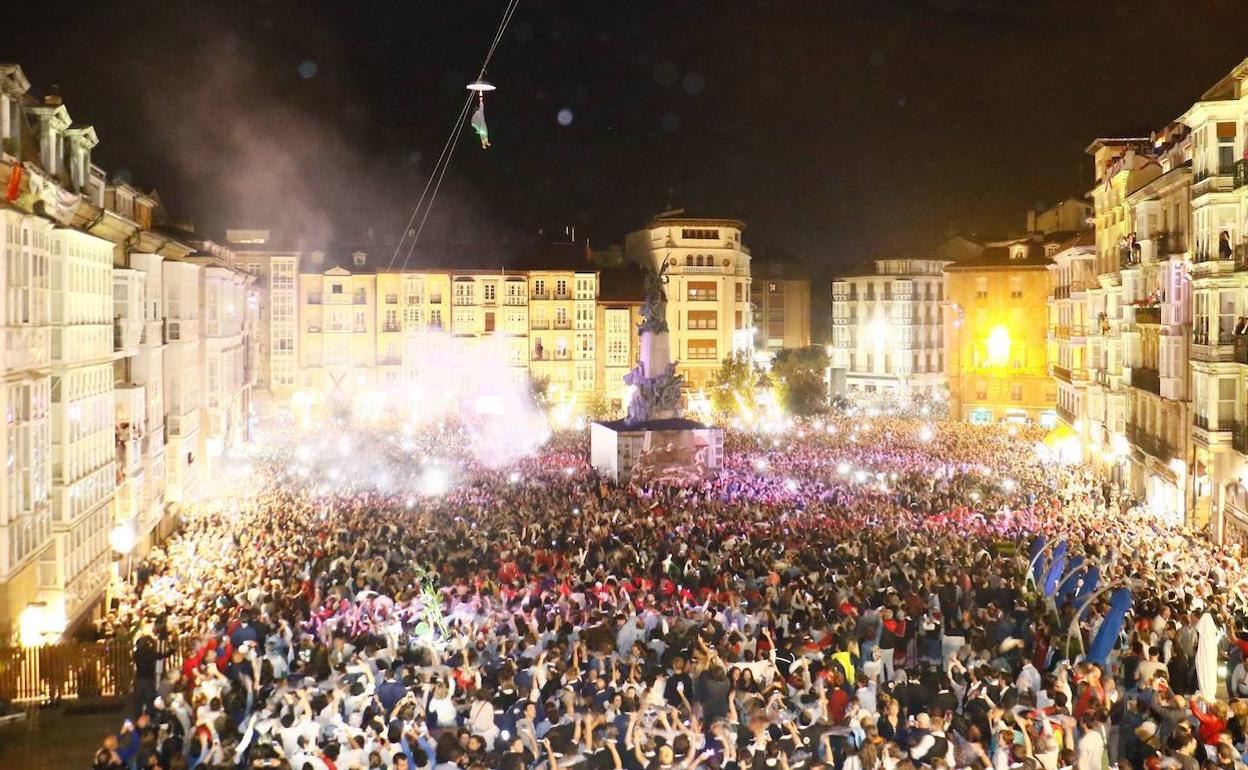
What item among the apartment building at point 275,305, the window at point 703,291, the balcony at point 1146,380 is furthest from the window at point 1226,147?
the apartment building at point 275,305

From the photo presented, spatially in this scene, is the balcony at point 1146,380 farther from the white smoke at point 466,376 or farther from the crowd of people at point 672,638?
the white smoke at point 466,376

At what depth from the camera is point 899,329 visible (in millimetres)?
100688

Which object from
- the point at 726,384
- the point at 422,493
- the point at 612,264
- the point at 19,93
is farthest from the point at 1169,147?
the point at 612,264

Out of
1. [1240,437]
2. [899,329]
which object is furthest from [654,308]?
[899,329]

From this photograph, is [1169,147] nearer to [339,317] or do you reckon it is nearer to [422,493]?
[422,493]

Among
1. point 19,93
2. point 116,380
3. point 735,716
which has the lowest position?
point 735,716

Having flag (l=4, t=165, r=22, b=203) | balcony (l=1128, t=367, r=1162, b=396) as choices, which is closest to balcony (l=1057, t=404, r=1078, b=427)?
balcony (l=1128, t=367, r=1162, b=396)

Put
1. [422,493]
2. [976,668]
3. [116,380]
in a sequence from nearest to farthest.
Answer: [976,668]
[116,380]
[422,493]

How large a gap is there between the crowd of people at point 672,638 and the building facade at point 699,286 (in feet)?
203

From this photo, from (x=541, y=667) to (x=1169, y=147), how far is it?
33.3 m

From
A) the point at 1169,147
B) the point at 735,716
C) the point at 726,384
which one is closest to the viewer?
the point at 735,716

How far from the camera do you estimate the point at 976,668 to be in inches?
591

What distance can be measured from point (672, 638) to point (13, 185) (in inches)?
501

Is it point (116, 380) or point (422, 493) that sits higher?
point (116, 380)
